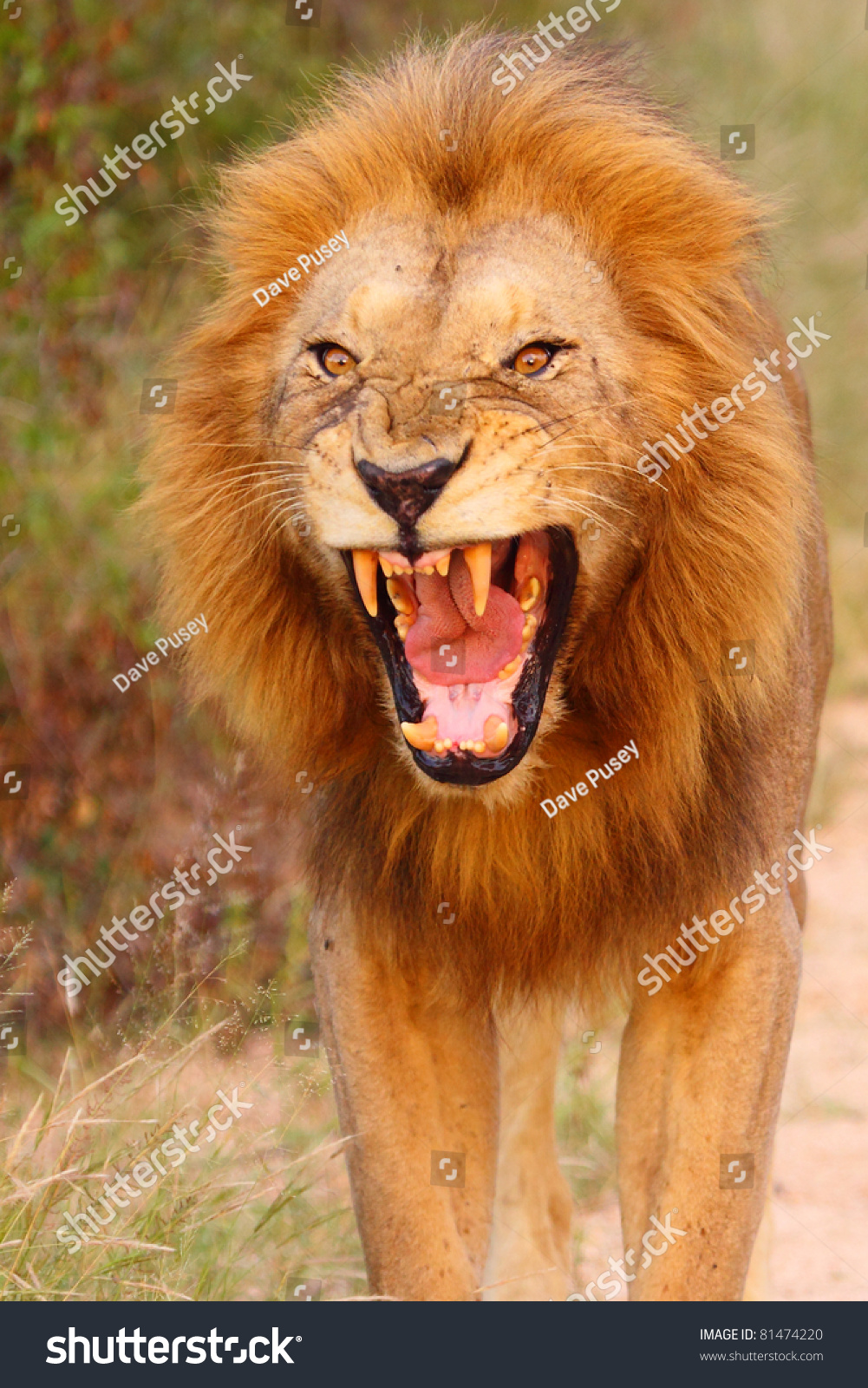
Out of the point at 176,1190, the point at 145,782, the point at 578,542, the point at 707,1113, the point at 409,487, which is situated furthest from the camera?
the point at 145,782

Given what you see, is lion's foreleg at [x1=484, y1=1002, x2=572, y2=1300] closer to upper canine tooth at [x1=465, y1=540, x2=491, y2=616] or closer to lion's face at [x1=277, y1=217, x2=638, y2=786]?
lion's face at [x1=277, y1=217, x2=638, y2=786]

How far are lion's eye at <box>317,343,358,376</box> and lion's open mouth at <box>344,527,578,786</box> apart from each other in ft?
1.00

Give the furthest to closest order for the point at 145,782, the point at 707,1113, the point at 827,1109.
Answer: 1. the point at 145,782
2. the point at 827,1109
3. the point at 707,1113

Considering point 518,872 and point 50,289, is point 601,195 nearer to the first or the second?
point 518,872

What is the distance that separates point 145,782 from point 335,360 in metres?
2.88

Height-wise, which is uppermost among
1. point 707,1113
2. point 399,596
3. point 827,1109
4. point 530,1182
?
point 399,596

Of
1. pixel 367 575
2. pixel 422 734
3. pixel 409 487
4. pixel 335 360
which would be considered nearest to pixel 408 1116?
pixel 422 734

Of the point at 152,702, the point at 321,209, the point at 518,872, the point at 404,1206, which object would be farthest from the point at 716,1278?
the point at 152,702

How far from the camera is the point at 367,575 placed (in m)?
3.00

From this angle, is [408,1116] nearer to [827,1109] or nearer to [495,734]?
[495,734]

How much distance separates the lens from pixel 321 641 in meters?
3.30

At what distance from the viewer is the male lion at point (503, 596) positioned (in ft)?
9.64

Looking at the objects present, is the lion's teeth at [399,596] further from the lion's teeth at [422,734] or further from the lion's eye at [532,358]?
the lion's eye at [532,358]

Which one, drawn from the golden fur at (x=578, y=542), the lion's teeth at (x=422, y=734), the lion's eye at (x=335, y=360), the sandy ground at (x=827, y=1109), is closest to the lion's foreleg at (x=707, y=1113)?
the golden fur at (x=578, y=542)
